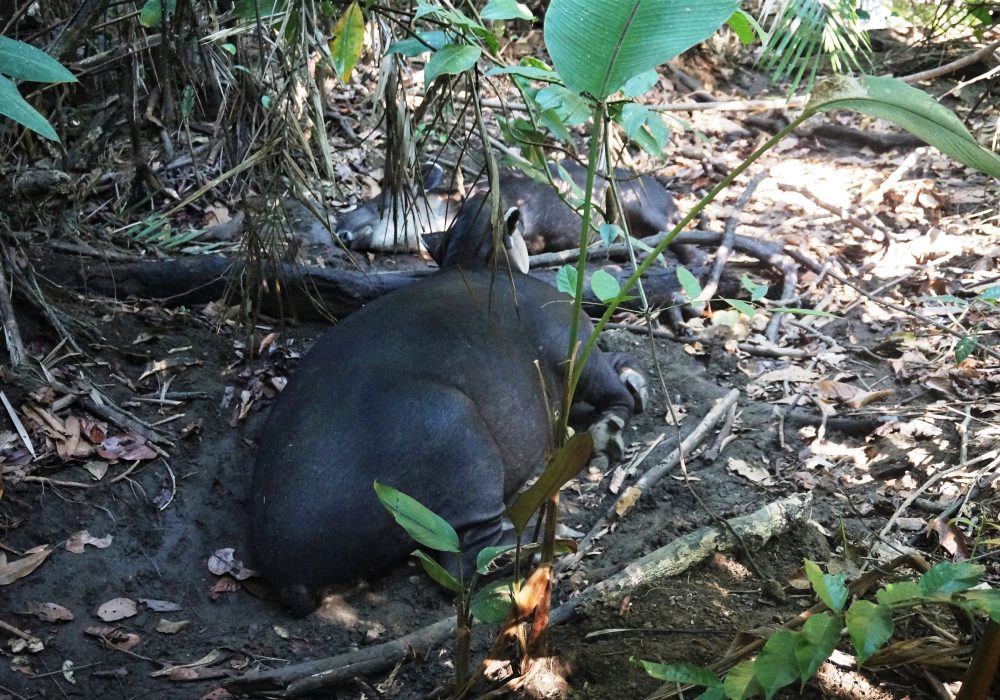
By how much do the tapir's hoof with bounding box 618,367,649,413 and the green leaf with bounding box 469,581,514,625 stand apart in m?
2.68

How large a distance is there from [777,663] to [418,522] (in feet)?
2.87

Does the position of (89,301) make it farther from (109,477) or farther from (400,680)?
(400,680)

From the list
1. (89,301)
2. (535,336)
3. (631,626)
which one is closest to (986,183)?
(535,336)

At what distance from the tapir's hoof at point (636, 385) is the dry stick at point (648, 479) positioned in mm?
460

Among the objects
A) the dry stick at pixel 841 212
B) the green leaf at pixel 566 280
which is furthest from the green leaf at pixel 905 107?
the dry stick at pixel 841 212

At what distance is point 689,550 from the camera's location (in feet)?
9.30

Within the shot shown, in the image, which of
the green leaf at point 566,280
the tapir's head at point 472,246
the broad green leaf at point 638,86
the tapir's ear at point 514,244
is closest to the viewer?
the broad green leaf at point 638,86

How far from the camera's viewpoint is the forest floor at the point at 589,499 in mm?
2588

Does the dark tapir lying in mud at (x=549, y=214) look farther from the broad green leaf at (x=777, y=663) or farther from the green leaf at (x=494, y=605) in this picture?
the broad green leaf at (x=777, y=663)

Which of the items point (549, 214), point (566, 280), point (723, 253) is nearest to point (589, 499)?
point (566, 280)

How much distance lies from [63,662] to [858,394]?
11.5 ft

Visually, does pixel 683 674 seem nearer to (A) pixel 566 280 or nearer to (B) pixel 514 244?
(A) pixel 566 280

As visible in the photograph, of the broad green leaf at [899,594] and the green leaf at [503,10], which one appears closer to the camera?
the broad green leaf at [899,594]

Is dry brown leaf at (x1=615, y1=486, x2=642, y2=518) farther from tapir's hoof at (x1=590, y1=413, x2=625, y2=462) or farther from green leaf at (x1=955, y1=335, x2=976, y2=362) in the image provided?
green leaf at (x1=955, y1=335, x2=976, y2=362)
